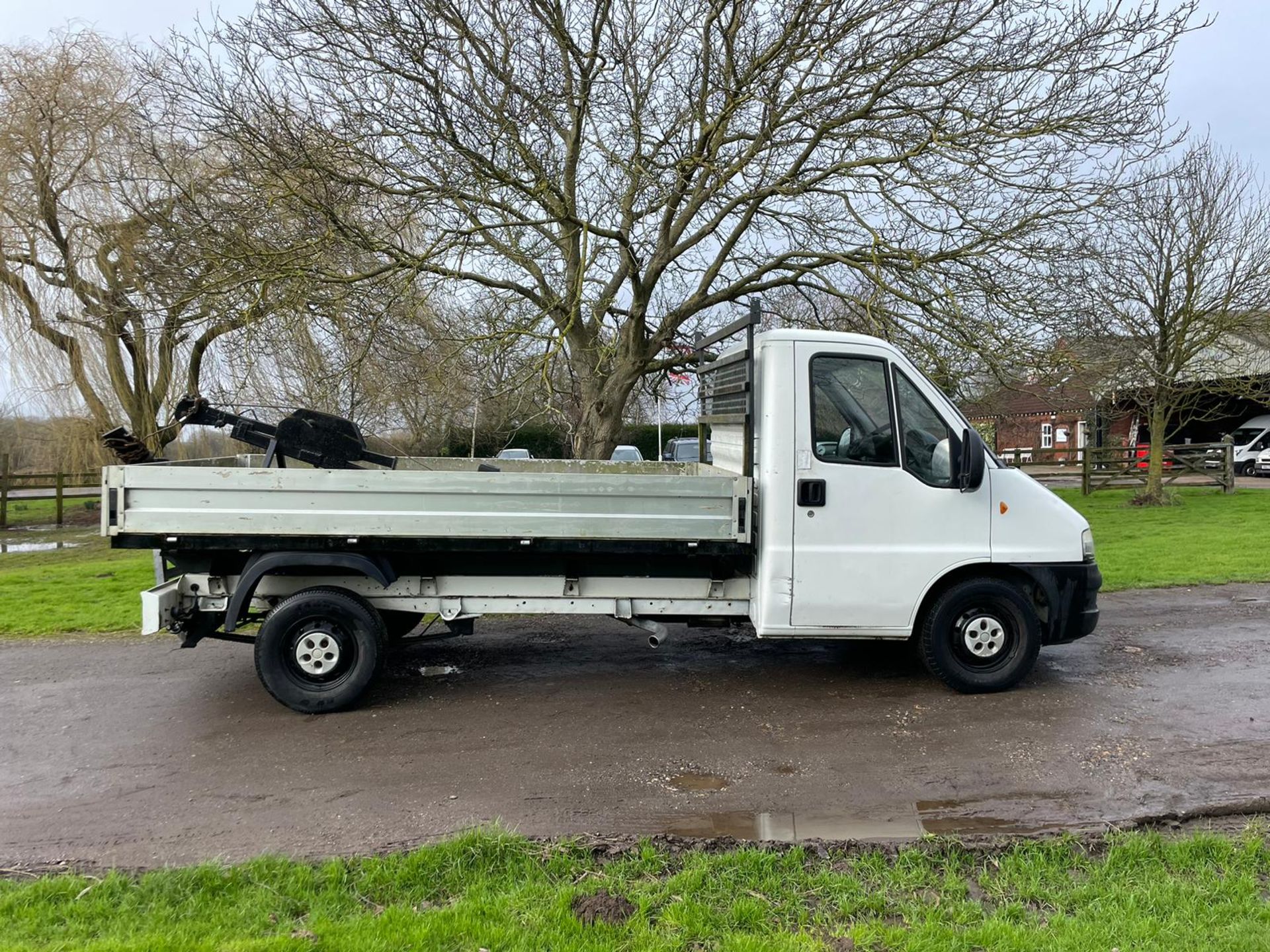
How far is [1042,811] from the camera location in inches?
A: 152

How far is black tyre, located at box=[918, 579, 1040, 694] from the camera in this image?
5.45m

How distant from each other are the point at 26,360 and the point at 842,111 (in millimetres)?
16184

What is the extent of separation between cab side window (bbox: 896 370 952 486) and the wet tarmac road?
5.08 ft

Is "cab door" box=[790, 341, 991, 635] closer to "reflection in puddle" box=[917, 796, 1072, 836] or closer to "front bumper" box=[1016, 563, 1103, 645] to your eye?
"front bumper" box=[1016, 563, 1103, 645]

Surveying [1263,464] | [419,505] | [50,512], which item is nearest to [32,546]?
[50,512]

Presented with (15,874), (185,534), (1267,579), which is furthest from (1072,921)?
(1267,579)

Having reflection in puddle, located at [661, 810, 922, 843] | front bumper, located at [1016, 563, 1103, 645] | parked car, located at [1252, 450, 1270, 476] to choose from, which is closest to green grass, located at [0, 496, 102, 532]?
reflection in puddle, located at [661, 810, 922, 843]

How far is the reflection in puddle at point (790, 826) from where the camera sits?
12.0 feet

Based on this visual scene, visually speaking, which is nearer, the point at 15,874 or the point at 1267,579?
the point at 15,874

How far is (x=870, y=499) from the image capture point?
530cm

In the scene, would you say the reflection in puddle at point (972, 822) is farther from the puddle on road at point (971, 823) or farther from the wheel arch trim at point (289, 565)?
the wheel arch trim at point (289, 565)

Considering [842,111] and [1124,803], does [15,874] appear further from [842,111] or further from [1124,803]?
[842,111]

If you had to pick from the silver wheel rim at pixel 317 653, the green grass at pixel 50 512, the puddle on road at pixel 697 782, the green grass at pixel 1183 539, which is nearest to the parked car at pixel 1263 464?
the green grass at pixel 1183 539

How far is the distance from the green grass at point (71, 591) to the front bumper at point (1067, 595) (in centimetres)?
792
